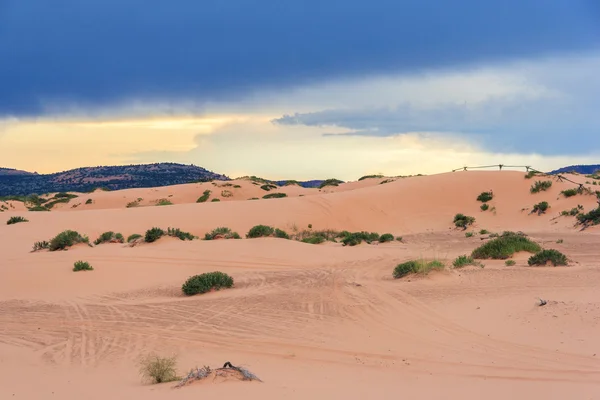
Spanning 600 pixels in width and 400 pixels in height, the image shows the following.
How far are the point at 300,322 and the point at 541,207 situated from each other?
2797 centimetres

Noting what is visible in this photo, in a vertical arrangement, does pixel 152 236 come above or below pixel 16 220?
→ below

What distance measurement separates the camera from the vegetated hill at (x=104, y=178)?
9381 centimetres

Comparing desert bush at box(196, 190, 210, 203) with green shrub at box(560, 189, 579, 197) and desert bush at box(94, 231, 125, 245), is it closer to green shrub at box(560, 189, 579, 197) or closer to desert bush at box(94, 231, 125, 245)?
desert bush at box(94, 231, 125, 245)

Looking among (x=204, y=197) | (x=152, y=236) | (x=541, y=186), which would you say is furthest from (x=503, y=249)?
(x=204, y=197)

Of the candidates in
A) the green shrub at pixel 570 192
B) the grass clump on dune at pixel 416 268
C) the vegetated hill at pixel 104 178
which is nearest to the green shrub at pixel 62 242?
the grass clump on dune at pixel 416 268

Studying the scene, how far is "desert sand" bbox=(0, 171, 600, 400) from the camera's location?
727 cm

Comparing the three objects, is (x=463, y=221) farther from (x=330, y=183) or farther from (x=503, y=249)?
(x=330, y=183)

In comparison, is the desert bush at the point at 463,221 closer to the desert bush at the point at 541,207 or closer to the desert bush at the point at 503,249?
the desert bush at the point at 541,207

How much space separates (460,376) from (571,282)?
21.7 ft

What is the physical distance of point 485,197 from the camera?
39.4 metres

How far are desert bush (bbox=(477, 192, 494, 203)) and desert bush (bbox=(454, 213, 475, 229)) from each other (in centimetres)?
506

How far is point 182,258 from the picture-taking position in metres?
19.3

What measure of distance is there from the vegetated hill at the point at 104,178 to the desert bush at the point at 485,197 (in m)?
57.2

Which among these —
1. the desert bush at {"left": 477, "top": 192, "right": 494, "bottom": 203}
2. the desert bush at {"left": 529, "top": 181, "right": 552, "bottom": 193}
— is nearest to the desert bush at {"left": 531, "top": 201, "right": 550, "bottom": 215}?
the desert bush at {"left": 529, "top": 181, "right": 552, "bottom": 193}
